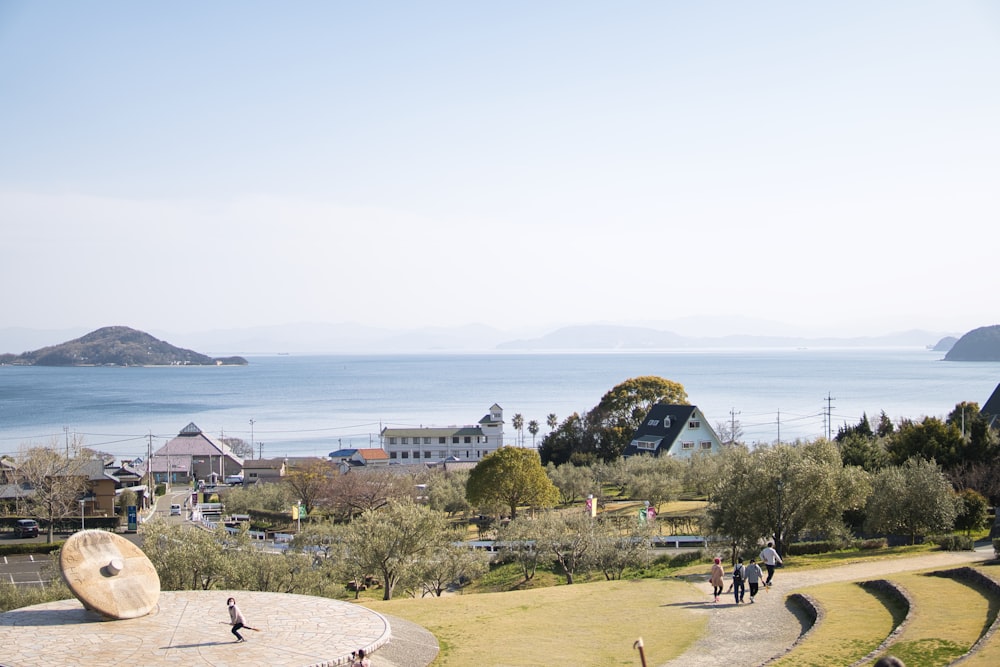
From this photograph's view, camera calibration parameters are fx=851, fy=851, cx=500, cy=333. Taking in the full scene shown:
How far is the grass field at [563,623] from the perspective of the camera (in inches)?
831

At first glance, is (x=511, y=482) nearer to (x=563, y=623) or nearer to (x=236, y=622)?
(x=563, y=623)

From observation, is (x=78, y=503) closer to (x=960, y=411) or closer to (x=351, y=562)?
(x=351, y=562)

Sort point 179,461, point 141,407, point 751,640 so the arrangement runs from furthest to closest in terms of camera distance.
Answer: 1. point 141,407
2. point 179,461
3. point 751,640

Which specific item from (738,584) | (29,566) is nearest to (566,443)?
(29,566)

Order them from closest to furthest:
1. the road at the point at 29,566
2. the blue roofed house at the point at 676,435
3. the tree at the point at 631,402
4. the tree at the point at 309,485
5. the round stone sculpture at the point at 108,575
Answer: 1. the round stone sculpture at the point at 108,575
2. the road at the point at 29,566
3. the tree at the point at 309,485
4. the blue roofed house at the point at 676,435
5. the tree at the point at 631,402

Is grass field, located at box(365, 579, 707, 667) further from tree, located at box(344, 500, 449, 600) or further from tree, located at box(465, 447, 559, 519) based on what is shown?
tree, located at box(465, 447, 559, 519)

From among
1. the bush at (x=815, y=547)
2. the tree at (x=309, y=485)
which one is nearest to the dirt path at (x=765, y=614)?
the bush at (x=815, y=547)

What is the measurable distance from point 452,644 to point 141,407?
592 feet

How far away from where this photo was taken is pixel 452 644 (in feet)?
72.9

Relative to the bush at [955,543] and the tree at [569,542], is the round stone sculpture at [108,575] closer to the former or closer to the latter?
the tree at [569,542]

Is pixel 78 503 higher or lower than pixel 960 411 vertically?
lower

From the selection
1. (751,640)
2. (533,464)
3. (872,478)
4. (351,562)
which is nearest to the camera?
(751,640)

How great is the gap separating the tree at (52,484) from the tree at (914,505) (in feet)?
162

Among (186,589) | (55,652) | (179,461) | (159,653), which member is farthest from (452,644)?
(179,461)
